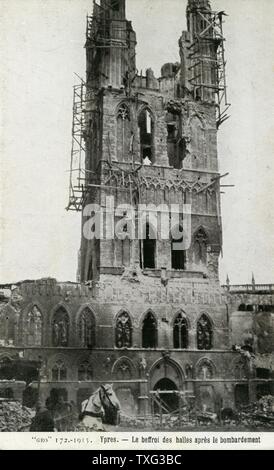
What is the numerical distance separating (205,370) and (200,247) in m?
7.60

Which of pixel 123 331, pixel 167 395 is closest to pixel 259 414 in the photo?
pixel 167 395

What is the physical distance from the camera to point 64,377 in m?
31.0

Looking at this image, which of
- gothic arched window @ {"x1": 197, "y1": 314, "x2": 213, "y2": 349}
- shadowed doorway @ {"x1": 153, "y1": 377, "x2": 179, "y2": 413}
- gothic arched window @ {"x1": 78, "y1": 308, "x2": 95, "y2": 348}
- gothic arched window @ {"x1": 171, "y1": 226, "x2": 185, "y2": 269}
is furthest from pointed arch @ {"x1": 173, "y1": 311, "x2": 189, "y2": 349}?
gothic arched window @ {"x1": 78, "y1": 308, "x2": 95, "y2": 348}

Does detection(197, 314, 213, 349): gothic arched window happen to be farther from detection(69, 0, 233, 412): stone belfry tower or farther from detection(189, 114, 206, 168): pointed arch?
detection(189, 114, 206, 168): pointed arch

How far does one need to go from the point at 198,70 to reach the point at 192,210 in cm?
985

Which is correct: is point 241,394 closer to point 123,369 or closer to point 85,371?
point 123,369

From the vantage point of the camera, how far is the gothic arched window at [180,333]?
33.9 metres

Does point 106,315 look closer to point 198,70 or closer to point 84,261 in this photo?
point 84,261

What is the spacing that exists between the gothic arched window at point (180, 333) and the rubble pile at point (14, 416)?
→ 8982mm

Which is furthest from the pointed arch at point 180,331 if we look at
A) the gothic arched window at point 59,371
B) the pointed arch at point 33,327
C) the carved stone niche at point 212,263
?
the pointed arch at point 33,327

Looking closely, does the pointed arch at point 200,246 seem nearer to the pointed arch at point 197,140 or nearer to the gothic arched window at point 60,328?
the pointed arch at point 197,140
